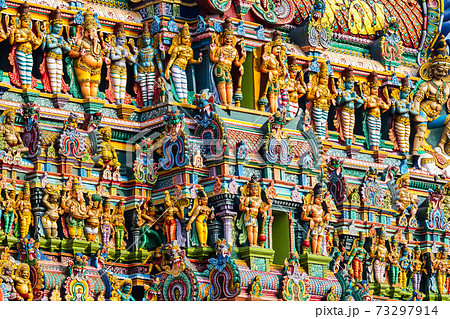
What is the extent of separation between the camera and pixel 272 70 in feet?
134

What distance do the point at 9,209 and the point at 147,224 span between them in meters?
3.54

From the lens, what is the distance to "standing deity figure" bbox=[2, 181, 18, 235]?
36625mm

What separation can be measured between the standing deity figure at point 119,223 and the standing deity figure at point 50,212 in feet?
5.63

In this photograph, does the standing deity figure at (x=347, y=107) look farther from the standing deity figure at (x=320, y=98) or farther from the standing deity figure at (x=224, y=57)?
the standing deity figure at (x=224, y=57)

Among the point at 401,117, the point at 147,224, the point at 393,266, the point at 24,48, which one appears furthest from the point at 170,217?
the point at 401,117

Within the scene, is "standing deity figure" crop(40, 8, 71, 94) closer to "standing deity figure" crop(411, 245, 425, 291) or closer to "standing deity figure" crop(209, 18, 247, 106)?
"standing deity figure" crop(209, 18, 247, 106)

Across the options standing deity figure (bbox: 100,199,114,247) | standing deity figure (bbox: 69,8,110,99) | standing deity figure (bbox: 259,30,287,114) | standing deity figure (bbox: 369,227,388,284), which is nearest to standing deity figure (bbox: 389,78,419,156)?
standing deity figure (bbox: 369,227,388,284)

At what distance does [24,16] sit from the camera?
38094mm

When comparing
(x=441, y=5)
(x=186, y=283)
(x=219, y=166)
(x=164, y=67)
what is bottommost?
(x=186, y=283)

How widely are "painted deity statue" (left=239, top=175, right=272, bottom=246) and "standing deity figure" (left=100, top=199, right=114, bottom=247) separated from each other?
9.10 feet

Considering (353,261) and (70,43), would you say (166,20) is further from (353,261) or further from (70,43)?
(353,261)

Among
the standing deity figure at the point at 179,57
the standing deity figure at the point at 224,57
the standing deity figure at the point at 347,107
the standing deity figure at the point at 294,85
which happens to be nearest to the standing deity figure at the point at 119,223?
the standing deity figure at the point at 179,57

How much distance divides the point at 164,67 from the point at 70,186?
4007 millimetres

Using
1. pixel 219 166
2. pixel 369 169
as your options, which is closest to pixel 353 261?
pixel 369 169
